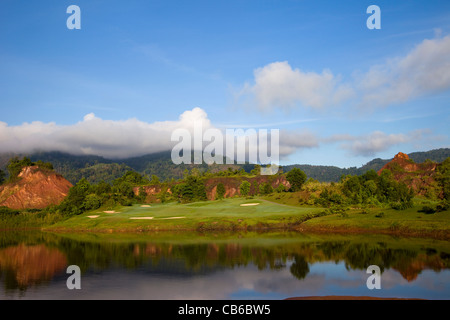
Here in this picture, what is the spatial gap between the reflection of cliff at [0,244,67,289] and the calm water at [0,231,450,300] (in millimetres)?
93

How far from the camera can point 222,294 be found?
88.9 ft

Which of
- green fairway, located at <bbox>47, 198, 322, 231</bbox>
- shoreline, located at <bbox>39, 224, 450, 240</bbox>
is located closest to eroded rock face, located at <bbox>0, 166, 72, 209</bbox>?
green fairway, located at <bbox>47, 198, 322, 231</bbox>

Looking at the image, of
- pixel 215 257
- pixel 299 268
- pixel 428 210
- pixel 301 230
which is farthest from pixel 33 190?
pixel 299 268

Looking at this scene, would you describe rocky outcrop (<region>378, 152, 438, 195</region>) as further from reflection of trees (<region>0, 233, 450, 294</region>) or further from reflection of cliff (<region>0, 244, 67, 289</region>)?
reflection of cliff (<region>0, 244, 67, 289</region>)

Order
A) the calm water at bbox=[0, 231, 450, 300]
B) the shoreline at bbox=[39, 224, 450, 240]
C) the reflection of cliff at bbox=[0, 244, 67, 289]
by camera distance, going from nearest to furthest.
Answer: the calm water at bbox=[0, 231, 450, 300] → the reflection of cliff at bbox=[0, 244, 67, 289] → the shoreline at bbox=[39, 224, 450, 240]

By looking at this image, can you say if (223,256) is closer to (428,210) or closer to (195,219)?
(195,219)

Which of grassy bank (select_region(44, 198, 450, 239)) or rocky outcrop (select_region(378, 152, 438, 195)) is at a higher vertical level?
rocky outcrop (select_region(378, 152, 438, 195))

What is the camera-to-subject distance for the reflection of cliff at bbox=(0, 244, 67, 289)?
32.8 m

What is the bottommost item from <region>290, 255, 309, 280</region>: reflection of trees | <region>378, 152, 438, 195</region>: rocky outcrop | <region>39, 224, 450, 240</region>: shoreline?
<region>39, 224, 450, 240</region>: shoreline

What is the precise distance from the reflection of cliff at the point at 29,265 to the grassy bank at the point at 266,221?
976 inches

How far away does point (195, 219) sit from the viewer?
79938 mm

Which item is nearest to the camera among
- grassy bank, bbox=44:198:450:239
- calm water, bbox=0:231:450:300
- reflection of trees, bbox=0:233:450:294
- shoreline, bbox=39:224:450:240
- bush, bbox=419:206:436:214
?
calm water, bbox=0:231:450:300

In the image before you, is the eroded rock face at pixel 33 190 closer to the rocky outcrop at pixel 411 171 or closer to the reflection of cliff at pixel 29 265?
the reflection of cliff at pixel 29 265
